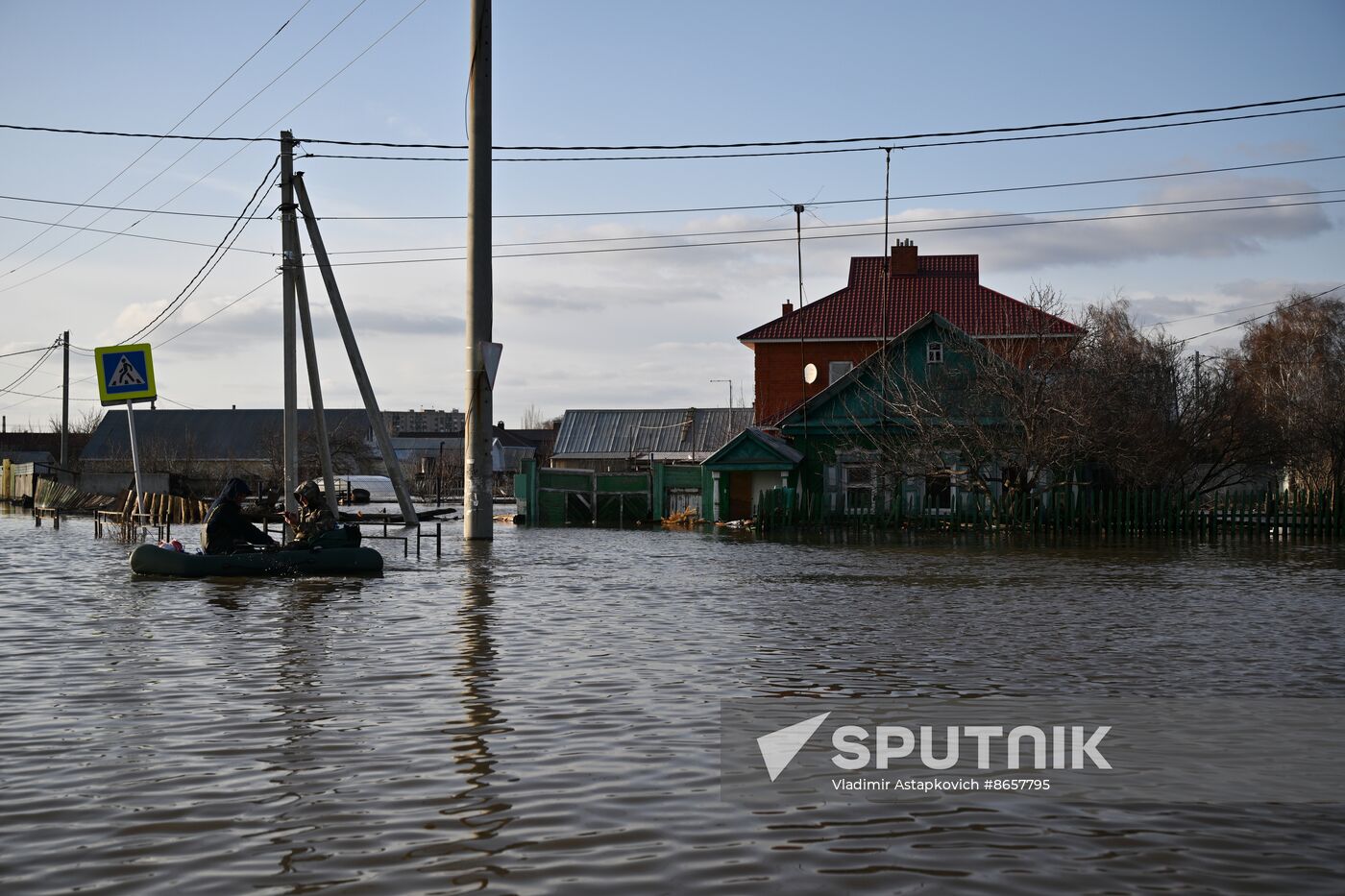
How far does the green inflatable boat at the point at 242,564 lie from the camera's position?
18766mm

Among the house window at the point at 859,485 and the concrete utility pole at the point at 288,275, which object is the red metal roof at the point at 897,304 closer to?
the house window at the point at 859,485

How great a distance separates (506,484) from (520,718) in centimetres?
8873

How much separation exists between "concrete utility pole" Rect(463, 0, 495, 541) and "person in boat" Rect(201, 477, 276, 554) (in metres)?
5.52

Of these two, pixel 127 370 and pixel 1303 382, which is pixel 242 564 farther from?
pixel 1303 382

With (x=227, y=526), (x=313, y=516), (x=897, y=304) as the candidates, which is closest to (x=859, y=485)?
(x=897, y=304)

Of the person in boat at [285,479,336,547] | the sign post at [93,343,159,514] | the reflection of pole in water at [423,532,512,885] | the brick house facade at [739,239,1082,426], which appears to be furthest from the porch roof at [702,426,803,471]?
the reflection of pole in water at [423,532,512,885]

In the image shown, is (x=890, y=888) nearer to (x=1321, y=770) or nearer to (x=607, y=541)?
(x=1321, y=770)

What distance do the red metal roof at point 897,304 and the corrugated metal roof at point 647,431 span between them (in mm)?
16494

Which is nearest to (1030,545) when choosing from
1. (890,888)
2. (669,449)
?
(890,888)

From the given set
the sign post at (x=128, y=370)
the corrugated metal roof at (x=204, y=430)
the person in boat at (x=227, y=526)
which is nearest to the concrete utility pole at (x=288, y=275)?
the sign post at (x=128, y=370)

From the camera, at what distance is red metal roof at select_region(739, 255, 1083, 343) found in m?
53.6

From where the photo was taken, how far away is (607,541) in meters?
33.1

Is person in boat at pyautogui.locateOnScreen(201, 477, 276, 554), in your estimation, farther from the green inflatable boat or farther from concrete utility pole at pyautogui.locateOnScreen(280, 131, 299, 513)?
concrete utility pole at pyautogui.locateOnScreen(280, 131, 299, 513)

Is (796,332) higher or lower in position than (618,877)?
higher
